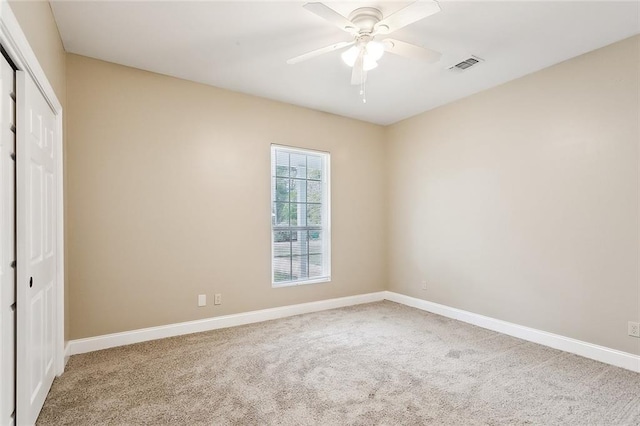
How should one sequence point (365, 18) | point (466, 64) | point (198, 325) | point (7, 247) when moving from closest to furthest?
point (7, 247) → point (365, 18) → point (466, 64) → point (198, 325)

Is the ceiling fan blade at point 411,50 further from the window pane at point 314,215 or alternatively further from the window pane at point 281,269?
the window pane at point 281,269

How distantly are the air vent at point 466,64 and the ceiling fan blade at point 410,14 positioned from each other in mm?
1177

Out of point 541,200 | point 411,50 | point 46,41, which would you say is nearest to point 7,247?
point 46,41

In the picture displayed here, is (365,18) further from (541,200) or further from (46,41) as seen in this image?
(541,200)

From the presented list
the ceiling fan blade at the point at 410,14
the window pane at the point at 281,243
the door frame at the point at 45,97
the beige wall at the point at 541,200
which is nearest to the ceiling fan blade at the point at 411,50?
the ceiling fan blade at the point at 410,14

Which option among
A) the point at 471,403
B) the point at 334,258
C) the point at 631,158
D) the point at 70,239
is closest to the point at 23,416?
the point at 70,239

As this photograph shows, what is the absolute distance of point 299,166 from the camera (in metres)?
4.54

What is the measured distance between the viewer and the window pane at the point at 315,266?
15.2 ft

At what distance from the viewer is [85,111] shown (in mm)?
3133

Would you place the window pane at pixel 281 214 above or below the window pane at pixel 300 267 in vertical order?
above

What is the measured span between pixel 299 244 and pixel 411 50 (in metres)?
2.76

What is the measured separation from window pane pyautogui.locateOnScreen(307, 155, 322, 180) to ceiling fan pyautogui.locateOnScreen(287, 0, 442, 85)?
6.26ft

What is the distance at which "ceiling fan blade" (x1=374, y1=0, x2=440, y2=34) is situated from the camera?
1919mm

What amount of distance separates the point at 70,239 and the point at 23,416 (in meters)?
1.65
